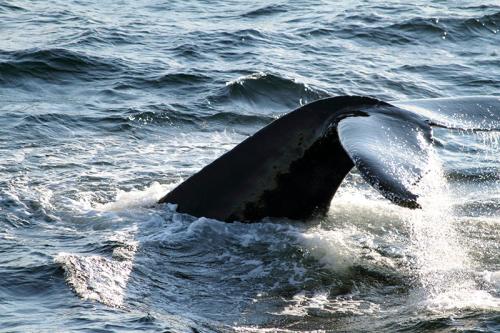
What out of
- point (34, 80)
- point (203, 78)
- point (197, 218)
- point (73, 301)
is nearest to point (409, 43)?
point (203, 78)

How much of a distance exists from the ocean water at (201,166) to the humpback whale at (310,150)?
162 millimetres

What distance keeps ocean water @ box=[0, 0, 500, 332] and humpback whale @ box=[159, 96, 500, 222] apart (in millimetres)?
162

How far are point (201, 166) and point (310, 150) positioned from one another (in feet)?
11.8

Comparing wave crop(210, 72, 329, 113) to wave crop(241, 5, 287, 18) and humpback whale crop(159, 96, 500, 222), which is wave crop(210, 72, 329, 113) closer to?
wave crop(241, 5, 287, 18)

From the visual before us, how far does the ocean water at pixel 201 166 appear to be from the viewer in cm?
636

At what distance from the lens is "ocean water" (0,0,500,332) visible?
6.36 meters

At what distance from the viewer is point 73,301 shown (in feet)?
20.8

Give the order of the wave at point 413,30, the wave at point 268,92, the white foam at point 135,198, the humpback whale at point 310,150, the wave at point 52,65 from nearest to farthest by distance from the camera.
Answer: the humpback whale at point 310,150 < the white foam at point 135,198 < the wave at point 268,92 < the wave at point 52,65 < the wave at point 413,30

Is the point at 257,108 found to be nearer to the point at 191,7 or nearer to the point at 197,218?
the point at 197,218

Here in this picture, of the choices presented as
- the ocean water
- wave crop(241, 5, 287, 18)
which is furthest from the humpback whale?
wave crop(241, 5, 287, 18)

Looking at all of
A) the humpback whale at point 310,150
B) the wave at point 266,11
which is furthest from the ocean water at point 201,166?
the wave at point 266,11

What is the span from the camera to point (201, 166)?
34.3 ft

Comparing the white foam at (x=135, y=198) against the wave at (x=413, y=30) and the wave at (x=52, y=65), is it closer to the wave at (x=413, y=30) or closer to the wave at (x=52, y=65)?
the wave at (x=52, y=65)

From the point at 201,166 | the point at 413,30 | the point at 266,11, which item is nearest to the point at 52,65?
the point at 201,166
